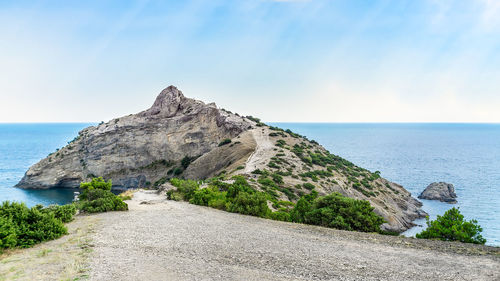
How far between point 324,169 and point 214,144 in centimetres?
2848

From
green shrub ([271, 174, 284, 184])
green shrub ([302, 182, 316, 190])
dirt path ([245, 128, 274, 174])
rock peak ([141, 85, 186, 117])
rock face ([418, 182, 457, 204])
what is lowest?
rock face ([418, 182, 457, 204])

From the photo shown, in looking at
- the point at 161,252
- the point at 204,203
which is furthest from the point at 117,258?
the point at 204,203

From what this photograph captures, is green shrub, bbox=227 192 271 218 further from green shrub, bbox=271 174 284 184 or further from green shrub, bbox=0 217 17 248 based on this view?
green shrub, bbox=271 174 284 184

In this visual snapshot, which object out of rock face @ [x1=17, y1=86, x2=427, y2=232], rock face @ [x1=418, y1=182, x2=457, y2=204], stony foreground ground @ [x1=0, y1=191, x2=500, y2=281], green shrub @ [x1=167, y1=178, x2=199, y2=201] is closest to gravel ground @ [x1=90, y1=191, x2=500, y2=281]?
stony foreground ground @ [x1=0, y1=191, x2=500, y2=281]

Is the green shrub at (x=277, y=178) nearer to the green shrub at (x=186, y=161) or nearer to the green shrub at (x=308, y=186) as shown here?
the green shrub at (x=308, y=186)

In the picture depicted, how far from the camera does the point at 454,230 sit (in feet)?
51.0

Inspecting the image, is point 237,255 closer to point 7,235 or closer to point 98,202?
point 7,235

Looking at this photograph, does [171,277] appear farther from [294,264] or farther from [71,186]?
[71,186]

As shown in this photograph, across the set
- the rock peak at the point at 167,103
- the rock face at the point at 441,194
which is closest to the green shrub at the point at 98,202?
the rock peak at the point at 167,103

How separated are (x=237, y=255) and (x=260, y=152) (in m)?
39.5

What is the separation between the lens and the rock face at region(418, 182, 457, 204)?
61.5m

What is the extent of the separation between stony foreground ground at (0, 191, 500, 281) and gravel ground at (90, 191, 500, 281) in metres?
0.03

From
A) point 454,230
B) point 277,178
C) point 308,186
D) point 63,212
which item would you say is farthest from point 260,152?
point 454,230

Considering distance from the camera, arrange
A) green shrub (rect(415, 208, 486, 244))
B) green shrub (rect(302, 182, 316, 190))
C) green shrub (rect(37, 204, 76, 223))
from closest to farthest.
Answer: green shrub (rect(415, 208, 486, 244)) → green shrub (rect(37, 204, 76, 223)) → green shrub (rect(302, 182, 316, 190))
